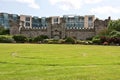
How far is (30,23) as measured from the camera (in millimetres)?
181250

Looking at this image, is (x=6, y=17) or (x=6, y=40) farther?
(x=6, y=17)

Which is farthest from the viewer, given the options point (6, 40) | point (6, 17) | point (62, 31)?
point (6, 17)

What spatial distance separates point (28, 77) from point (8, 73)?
1652 mm

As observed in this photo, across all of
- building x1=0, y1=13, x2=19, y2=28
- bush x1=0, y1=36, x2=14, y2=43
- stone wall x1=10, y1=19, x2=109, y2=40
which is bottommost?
bush x1=0, y1=36, x2=14, y2=43

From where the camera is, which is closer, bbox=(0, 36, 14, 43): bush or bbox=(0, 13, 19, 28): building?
bbox=(0, 36, 14, 43): bush

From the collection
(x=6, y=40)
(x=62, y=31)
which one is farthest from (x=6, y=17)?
(x=6, y=40)

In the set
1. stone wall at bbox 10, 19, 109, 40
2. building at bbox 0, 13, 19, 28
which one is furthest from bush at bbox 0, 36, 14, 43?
building at bbox 0, 13, 19, 28

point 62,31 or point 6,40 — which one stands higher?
point 62,31

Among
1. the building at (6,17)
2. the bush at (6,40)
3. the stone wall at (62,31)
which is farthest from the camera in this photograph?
the building at (6,17)

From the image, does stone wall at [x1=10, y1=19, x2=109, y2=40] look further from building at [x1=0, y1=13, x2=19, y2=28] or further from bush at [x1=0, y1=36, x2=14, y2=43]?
building at [x1=0, y1=13, x2=19, y2=28]

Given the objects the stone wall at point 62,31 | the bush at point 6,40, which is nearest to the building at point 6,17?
the stone wall at point 62,31

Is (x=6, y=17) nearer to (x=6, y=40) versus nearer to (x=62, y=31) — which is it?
(x=62, y=31)

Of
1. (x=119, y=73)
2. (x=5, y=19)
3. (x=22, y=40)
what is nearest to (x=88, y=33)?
(x=22, y=40)

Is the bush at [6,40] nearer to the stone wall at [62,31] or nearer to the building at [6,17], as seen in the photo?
the stone wall at [62,31]
